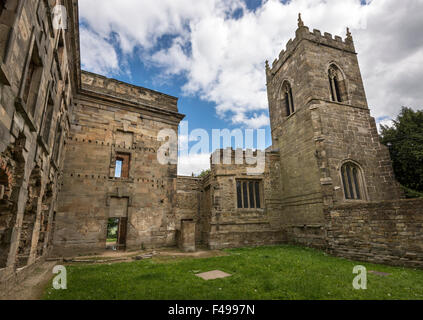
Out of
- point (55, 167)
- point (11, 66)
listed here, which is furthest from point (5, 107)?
point (55, 167)

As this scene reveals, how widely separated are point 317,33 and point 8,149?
18694mm

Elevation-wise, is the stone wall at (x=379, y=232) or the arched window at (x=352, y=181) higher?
the arched window at (x=352, y=181)

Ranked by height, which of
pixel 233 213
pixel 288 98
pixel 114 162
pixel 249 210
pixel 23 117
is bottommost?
pixel 233 213

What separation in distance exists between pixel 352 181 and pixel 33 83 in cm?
1558

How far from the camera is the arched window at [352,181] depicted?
511 inches

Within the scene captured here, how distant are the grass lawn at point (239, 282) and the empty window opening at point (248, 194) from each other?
5981 millimetres

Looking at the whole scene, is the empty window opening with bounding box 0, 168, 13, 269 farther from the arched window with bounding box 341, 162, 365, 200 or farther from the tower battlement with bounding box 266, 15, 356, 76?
the tower battlement with bounding box 266, 15, 356, 76

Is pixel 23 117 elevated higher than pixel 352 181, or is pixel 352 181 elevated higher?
pixel 23 117

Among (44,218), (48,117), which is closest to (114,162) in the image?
(44,218)

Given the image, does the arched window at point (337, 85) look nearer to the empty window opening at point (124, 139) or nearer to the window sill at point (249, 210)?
the window sill at point (249, 210)

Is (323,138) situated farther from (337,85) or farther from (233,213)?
(233,213)

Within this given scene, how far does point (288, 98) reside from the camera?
1680 cm

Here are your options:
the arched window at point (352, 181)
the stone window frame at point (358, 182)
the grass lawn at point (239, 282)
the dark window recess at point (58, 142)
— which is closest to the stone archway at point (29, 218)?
the grass lawn at point (239, 282)
